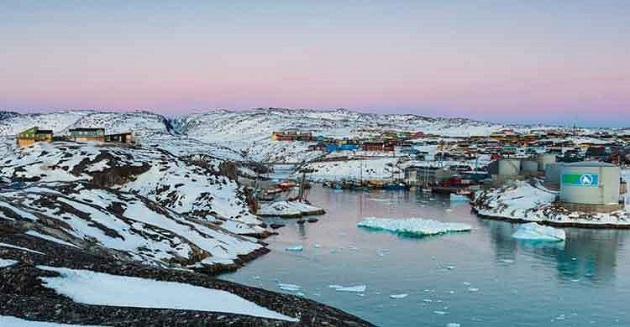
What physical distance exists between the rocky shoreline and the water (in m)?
9.37

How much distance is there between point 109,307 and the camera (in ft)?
39.3

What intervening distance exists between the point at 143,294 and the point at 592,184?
1833 inches

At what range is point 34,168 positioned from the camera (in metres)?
54.1

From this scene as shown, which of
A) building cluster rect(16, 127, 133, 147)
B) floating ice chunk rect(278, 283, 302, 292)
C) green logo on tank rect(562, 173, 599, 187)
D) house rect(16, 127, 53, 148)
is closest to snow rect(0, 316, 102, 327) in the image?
floating ice chunk rect(278, 283, 302, 292)

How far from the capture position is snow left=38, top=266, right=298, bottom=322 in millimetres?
12867

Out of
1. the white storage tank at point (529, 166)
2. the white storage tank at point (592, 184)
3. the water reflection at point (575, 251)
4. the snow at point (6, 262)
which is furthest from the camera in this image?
the white storage tank at point (529, 166)

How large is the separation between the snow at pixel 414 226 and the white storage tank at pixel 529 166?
86.6 feet

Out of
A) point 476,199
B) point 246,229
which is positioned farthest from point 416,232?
point 476,199

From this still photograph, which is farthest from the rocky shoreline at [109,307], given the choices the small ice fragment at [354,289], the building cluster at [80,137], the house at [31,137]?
the house at [31,137]

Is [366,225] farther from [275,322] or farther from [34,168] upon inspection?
[275,322]

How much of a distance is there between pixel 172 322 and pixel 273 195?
60.4 meters

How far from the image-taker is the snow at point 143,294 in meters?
12.9

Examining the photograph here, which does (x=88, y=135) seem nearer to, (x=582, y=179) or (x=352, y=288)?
(x=582, y=179)

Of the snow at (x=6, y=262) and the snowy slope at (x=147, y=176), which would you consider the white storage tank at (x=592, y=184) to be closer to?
the snowy slope at (x=147, y=176)
